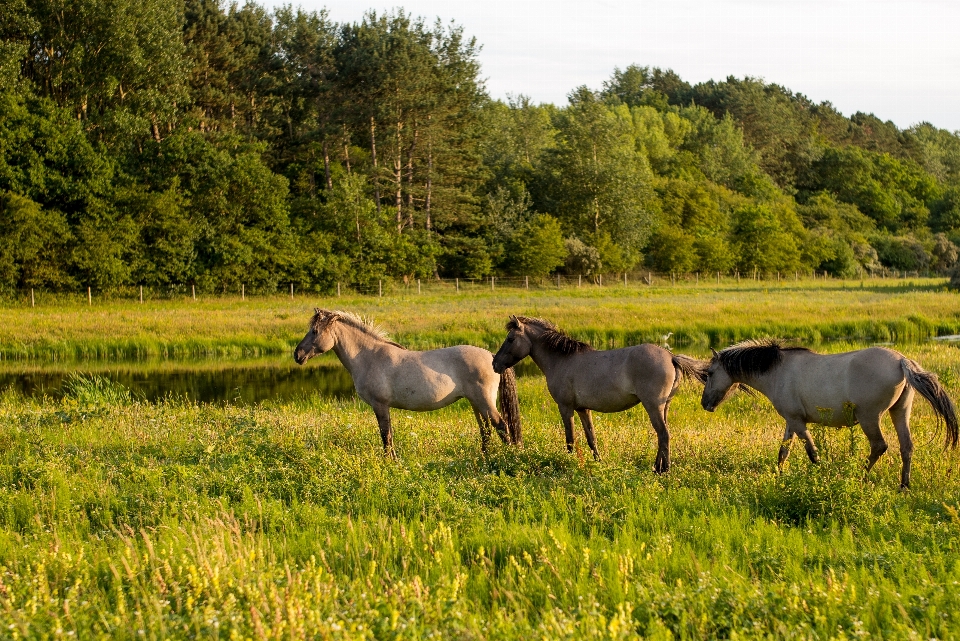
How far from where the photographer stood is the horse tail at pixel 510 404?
10883 millimetres

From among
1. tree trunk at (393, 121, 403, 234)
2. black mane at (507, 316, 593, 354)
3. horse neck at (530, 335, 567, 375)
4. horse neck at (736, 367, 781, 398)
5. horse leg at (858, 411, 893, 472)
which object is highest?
tree trunk at (393, 121, 403, 234)

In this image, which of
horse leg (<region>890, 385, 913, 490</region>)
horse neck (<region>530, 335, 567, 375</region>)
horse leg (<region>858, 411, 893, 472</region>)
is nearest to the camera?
horse leg (<region>890, 385, 913, 490</region>)

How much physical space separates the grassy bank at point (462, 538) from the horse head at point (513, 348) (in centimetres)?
112

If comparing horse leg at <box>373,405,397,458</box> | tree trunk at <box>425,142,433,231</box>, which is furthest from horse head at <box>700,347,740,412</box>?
tree trunk at <box>425,142,433,231</box>

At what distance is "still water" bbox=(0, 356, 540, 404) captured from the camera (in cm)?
2016

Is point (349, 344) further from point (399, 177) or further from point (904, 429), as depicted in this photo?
point (399, 177)

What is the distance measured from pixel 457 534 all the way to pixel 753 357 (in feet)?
15.8

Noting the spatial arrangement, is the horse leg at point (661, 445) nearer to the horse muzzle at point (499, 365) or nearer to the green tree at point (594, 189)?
the horse muzzle at point (499, 365)

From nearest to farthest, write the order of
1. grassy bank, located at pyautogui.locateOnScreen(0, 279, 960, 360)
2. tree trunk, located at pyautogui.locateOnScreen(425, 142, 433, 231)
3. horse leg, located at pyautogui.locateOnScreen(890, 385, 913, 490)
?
horse leg, located at pyautogui.locateOnScreen(890, 385, 913, 490)
grassy bank, located at pyautogui.locateOnScreen(0, 279, 960, 360)
tree trunk, located at pyautogui.locateOnScreen(425, 142, 433, 231)

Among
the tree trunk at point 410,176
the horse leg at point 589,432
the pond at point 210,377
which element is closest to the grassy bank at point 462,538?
the horse leg at point 589,432

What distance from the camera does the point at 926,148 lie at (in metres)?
142

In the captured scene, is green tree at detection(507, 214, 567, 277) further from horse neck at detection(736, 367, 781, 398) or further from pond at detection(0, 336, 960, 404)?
horse neck at detection(736, 367, 781, 398)

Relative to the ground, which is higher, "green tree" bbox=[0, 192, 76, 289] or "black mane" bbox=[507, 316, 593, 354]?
"green tree" bbox=[0, 192, 76, 289]

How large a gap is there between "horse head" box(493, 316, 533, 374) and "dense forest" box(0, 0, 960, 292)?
39891 millimetres
